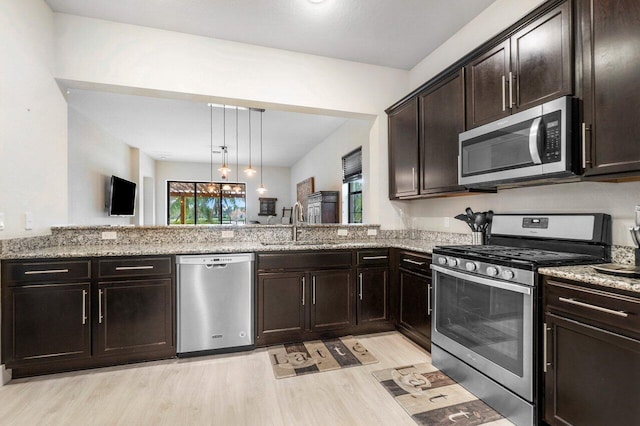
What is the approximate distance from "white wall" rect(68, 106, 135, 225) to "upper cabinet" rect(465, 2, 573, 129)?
5241mm

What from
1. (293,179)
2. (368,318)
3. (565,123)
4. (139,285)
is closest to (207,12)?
(139,285)

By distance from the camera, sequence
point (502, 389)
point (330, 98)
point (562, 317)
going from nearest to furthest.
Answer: point (562, 317), point (502, 389), point (330, 98)

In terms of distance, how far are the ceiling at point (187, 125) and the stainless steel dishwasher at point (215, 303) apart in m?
2.85

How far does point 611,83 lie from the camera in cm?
155

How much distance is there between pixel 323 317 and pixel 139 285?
63.2 inches

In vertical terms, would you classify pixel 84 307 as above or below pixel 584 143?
below

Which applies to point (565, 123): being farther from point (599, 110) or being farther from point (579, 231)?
point (579, 231)

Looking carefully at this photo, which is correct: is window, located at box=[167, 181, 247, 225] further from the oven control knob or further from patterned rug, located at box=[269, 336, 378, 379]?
the oven control knob

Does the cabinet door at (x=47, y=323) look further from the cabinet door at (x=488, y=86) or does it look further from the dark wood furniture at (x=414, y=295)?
the cabinet door at (x=488, y=86)

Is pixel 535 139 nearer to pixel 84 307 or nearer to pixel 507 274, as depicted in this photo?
pixel 507 274

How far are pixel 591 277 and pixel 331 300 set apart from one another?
2002mm

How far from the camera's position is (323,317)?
296 centimetres

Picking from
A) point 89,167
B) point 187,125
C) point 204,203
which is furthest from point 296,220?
point 204,203

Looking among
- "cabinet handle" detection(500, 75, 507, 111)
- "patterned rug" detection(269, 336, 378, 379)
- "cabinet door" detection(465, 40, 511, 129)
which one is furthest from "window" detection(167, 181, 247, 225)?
"cabinet handle" detection(500, 75, 507, 111)
